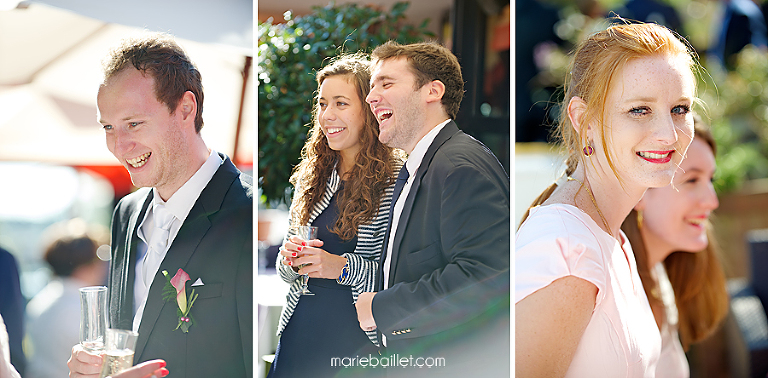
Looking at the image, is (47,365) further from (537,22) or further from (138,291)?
(537,22)

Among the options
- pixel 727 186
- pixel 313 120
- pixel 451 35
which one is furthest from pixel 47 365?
pixel 727 186

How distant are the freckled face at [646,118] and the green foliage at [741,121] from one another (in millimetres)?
2831


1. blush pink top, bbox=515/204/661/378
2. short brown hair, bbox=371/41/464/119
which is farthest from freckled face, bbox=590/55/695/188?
short brown hair, bbox=371/41/464/119

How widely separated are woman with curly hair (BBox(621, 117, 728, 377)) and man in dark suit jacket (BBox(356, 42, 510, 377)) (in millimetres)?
811

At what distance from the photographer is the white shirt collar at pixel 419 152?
240cm

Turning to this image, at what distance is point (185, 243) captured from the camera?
7.98 ft

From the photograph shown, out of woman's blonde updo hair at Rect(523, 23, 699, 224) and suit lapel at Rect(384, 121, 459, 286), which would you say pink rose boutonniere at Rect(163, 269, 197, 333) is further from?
woman's blonde updo hair at Rect(523, 23, 699, 224)

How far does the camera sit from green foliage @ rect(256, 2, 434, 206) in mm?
2486

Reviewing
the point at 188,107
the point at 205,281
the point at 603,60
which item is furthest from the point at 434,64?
the point at 205,281

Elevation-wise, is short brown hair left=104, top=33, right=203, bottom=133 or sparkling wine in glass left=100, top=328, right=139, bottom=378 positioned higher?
short brown hair left=104, top=33, right=203, bottom=133

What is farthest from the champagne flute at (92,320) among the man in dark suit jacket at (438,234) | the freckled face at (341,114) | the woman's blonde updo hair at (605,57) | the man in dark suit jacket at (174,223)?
the woman's blonde updo hair at (605,57)

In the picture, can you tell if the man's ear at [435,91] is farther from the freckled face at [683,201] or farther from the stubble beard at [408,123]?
the freckled face at [683,201]

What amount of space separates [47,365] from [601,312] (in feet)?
7.64

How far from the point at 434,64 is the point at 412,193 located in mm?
573
